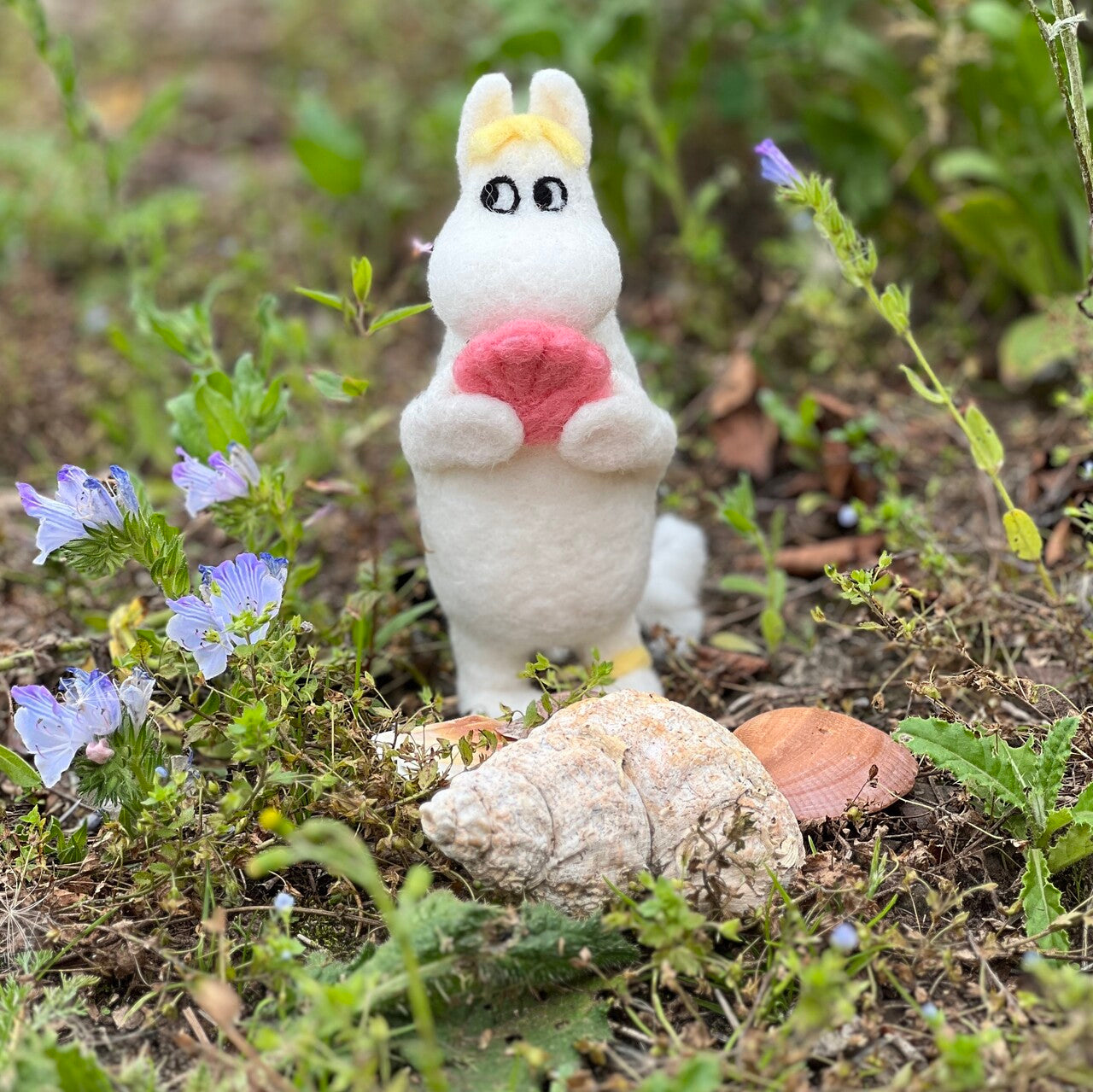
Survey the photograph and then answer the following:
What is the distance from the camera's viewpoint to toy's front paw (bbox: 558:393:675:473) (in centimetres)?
169

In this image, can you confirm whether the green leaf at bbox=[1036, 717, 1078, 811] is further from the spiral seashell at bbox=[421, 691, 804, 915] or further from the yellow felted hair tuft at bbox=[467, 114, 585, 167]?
the yellow felted hair tuft at bbox=[467, 114, 585, 167]

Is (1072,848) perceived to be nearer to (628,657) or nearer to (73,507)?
(628,657)

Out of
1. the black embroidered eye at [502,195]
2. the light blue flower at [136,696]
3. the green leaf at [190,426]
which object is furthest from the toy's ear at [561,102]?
the light blue flower at [136,696]

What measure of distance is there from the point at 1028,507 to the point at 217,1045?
1.79 m

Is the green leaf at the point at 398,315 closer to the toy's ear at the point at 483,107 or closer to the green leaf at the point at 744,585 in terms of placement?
the toy's ear at the point at 483,107

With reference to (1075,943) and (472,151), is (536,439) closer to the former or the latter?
(472,151)

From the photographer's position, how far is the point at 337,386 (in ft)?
6.39

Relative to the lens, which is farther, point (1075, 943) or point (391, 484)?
point (391, 484)

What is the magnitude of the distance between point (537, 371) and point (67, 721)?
0.76m

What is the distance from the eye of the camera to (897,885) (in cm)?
157

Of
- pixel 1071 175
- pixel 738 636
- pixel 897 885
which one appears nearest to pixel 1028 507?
pixel 738 636

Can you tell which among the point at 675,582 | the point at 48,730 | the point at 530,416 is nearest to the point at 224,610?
the point at 48,730

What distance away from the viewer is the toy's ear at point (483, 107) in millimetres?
1749

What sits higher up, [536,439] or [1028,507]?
[536,439]
